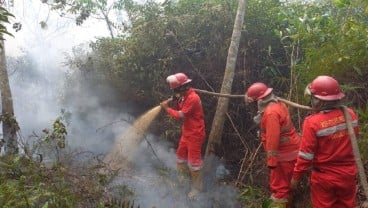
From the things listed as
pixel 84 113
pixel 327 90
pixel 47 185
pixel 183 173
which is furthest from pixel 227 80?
pixel 84 113

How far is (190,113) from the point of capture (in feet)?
21.1

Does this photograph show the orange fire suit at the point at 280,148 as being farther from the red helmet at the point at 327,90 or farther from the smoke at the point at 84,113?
the smoke at the point at 84,113

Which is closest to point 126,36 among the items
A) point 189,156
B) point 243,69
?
point 243,69

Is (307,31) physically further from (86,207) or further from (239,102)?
(86,207)

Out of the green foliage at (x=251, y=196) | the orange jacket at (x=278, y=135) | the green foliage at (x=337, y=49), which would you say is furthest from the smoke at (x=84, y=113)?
the green foliage at (x=337, y=49)

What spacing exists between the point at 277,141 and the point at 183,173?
2246 mm

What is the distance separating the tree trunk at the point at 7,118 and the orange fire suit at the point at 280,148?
4.75 m

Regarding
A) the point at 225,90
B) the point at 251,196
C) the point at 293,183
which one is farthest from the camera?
the point at 225,90

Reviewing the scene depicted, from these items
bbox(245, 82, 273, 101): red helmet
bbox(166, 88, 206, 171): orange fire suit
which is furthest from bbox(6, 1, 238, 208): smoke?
bbox(245, 82, 273, 101): red helmet

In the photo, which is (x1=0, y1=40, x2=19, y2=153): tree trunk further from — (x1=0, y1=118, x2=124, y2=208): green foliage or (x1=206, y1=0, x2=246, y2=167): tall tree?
(x1=206, y1=0, x2=246, y2=167): tall tree

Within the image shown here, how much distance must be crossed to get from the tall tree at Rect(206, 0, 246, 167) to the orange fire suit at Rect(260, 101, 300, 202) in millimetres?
1935

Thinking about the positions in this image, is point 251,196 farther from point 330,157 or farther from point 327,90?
point 327,90

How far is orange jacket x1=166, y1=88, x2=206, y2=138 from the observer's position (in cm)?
639

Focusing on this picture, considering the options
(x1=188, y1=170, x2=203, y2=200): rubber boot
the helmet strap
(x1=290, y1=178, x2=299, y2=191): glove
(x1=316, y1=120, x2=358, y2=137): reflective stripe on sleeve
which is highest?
the helmet strap
